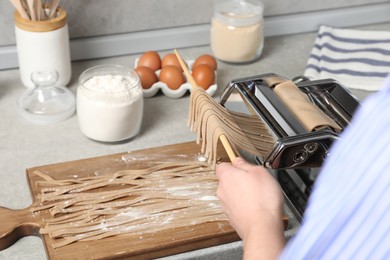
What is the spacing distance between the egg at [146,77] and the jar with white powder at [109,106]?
12 centimetres

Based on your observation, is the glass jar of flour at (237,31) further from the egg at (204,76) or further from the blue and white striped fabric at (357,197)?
the blue and white striped fabric at (357,197)

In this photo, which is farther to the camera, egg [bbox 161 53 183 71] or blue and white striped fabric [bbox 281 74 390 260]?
egg [bbox 161 53 183 71]

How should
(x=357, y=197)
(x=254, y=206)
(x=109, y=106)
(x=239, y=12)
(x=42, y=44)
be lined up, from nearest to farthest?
(x=357, y=197)
(x=254, y=206)
(x=109, y=106)
(x=42, y=44)
(x=239, y=12)

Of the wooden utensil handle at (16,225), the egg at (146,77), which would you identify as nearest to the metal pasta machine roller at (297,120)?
the egg at (146,77)

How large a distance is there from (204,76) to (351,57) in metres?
0.42

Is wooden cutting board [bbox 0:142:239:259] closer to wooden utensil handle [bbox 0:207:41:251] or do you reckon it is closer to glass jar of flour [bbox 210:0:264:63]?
wooden utensil handle [bbox 0:207:41:251]

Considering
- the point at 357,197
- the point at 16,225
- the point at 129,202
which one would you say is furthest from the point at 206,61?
the point at 357,197

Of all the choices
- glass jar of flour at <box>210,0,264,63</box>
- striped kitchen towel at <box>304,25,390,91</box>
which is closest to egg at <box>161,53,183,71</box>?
glass jar of flour at <box>210,0,264,63</box>

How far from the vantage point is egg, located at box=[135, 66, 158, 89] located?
1.38 metres

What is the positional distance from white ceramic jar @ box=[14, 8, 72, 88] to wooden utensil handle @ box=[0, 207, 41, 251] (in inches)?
16.4

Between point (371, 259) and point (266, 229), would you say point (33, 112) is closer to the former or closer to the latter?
point (266, 229)

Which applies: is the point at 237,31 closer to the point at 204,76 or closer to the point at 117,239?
the point at 204,76

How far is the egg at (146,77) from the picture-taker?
1.38 m

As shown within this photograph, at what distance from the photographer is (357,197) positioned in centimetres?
55
